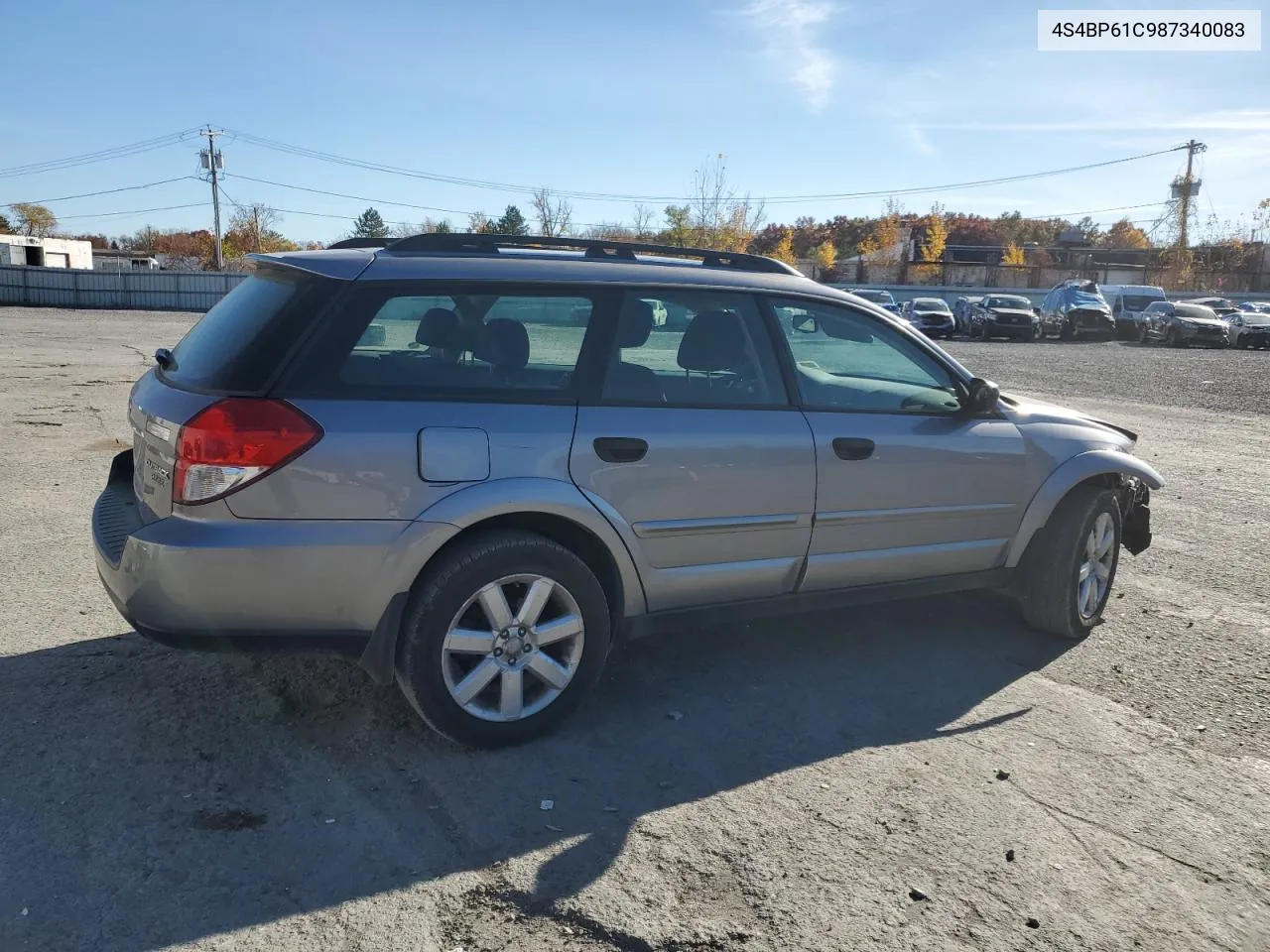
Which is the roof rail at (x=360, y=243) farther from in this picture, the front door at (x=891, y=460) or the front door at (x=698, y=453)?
the front door at (x=891, y=460)

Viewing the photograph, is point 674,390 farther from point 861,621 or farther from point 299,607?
point 861,621

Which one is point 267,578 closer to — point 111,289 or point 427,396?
point 427,396

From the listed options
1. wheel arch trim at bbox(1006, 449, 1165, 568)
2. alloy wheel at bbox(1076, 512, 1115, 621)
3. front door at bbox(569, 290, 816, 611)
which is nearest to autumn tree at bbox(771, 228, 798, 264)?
alloy wheel at bbox(1076, 512, 1115, 621)

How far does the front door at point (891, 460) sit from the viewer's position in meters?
4.36

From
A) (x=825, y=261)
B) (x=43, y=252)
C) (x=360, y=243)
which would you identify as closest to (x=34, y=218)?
(x=43, y=252)

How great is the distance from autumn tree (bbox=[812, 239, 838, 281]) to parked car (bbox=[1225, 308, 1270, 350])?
30945 mm

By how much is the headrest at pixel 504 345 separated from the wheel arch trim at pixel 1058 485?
103 inches

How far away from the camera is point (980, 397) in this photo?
4719mm

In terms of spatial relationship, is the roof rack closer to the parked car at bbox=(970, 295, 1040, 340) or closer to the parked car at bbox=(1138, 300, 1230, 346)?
the parked car at bbox=(970, 295, 1040, 340)

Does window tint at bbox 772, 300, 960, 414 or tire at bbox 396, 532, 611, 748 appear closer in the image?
tire at bbox 396, 532, 611, 748

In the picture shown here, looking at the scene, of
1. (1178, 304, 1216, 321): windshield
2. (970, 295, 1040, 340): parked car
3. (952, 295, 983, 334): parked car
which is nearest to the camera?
(1178, 304, 1216, 321): windshield

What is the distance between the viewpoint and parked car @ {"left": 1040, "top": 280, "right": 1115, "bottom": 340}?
38.2 metres

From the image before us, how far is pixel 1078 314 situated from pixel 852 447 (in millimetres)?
37609

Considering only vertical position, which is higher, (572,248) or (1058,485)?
(572,248)
